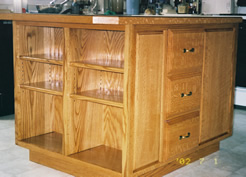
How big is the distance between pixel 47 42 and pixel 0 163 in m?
0.88

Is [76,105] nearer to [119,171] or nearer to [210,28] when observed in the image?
[119,171]

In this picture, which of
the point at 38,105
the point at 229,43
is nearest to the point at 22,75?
the point at 38,105

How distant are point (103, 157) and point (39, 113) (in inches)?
25.7

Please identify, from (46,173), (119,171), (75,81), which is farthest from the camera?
(46,173)

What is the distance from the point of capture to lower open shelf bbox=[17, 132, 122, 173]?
236cm

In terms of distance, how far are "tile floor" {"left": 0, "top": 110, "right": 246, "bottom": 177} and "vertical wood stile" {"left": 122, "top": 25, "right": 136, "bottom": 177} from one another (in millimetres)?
526

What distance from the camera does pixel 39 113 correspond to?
9.32 feet

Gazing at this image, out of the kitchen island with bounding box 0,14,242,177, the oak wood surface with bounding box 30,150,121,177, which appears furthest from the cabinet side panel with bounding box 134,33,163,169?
the oak wood surface with bounding box 30,150,121,177

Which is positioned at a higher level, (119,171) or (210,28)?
(210,28)

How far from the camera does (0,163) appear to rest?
2715 mm

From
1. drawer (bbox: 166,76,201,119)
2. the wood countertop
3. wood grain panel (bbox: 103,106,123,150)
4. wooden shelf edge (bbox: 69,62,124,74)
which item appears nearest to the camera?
the wood countertop

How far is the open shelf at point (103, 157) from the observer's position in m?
2.32

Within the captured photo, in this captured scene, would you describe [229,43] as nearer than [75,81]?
No

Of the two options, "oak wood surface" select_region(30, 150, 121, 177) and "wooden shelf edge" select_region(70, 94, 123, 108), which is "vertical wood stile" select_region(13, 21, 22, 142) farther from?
"wooden shelf edge" select_region(70, 94, 123, 108)
